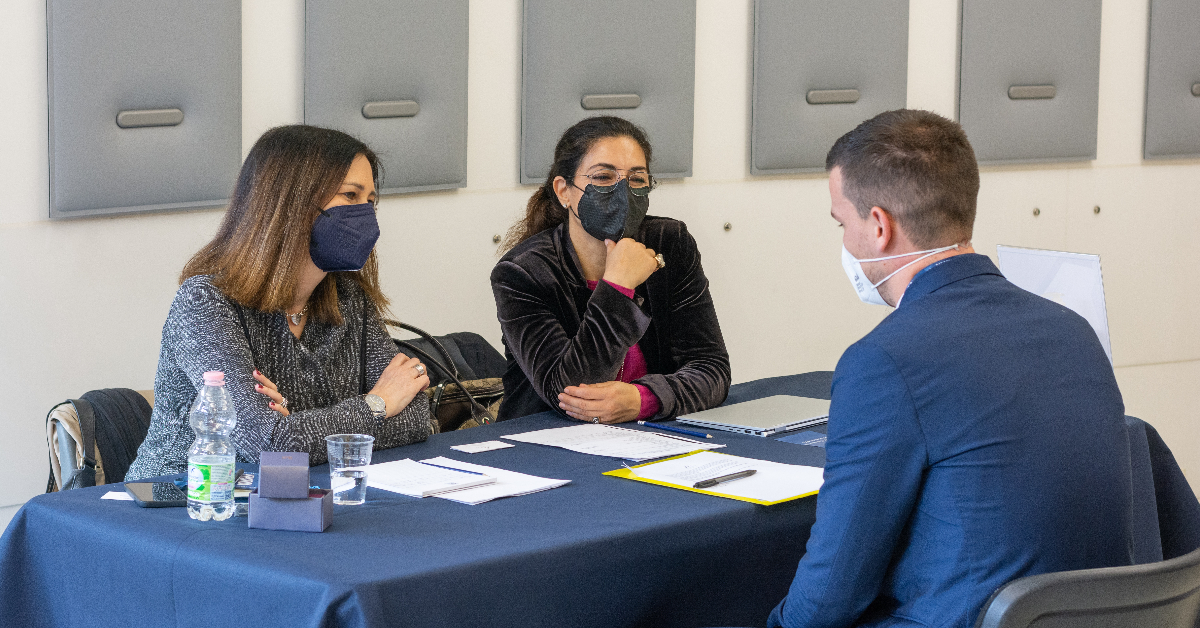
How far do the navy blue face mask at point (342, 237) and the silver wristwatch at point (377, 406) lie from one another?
310mm

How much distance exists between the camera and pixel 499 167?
4.15 meters

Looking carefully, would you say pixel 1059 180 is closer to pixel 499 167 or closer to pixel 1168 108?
pixel 1168 108

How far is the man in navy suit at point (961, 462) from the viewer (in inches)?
62.3

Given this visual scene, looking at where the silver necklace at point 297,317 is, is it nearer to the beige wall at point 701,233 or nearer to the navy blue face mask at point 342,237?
the navy blue face mask at point 342,237

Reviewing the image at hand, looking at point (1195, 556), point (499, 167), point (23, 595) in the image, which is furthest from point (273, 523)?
point (499, 167)

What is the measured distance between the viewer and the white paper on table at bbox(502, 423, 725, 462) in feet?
7.93

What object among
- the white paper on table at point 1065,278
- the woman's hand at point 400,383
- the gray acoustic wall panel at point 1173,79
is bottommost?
the woman's hand at point 400,383

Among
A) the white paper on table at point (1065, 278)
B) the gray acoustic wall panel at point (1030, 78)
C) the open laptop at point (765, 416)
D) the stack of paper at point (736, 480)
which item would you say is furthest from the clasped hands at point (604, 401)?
the gray acoustic wall panel at point (1030, 78)

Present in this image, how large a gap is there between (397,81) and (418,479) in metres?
1.98

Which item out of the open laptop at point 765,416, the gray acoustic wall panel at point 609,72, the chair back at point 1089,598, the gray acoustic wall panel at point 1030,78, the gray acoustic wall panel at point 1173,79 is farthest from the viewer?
the gray acoustic wall panel at point 1173,79

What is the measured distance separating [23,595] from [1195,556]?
176cm

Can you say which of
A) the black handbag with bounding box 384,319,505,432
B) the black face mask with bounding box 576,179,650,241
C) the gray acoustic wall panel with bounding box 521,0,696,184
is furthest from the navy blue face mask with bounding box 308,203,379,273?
the gray acoustic wall panel with bounding box 521,0,696,184

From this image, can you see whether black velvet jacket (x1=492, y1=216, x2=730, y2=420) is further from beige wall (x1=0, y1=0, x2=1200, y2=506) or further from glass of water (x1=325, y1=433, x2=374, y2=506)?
beige wall (x1=0, y1=0, x2=1200, y2=506)

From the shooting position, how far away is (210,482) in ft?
6.11
